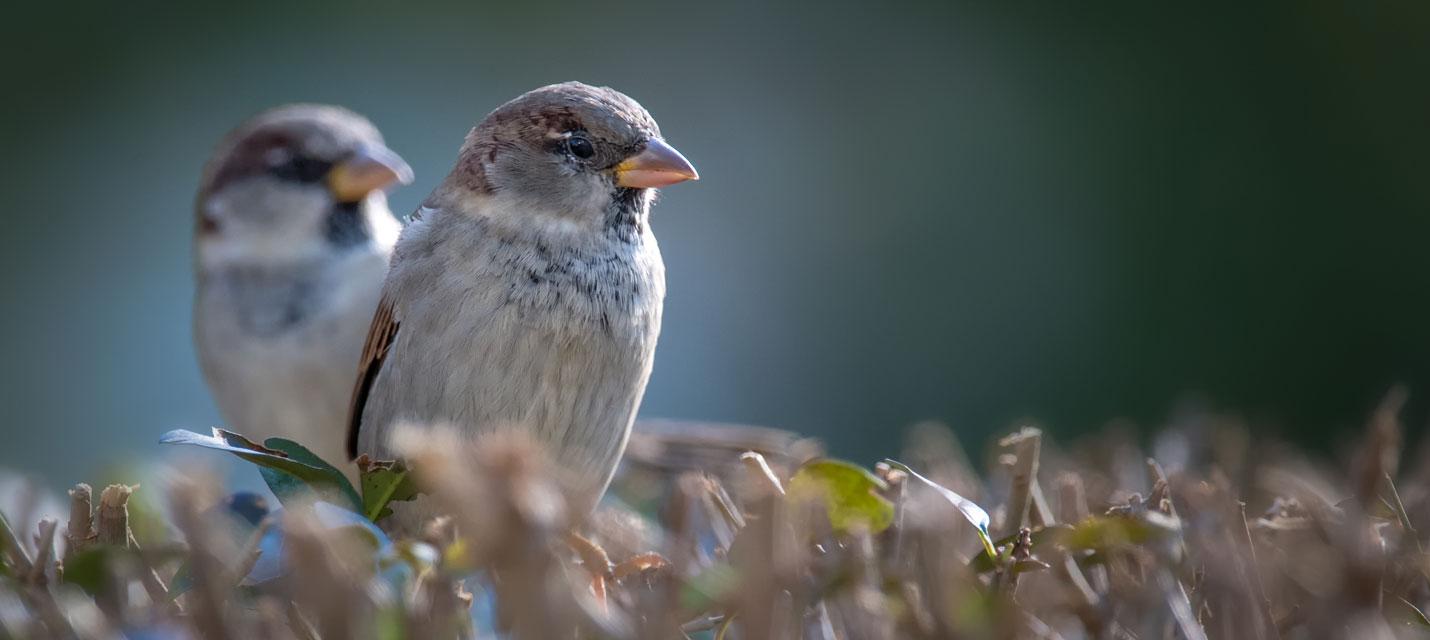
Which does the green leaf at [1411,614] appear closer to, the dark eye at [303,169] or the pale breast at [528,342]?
the pale breast at [528,342]

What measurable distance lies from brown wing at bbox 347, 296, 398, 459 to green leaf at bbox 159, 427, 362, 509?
0.39 meters

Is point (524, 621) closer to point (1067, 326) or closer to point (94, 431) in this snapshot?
point (1067, 326)

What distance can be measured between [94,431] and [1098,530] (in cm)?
344

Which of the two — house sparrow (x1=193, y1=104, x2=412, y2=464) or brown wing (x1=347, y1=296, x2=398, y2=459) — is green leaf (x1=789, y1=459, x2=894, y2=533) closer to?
brown wing (x1=347, y1=296, x2=398, y2=459)

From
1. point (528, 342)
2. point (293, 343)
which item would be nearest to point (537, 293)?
point (528, 342)

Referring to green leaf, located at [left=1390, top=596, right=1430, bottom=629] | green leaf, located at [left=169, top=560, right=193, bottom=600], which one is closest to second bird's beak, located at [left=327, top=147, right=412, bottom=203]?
green leaf, located at [left=169, top=560, right=193, bottom=600]

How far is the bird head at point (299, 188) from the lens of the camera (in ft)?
6.03

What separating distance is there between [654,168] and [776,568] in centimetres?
74

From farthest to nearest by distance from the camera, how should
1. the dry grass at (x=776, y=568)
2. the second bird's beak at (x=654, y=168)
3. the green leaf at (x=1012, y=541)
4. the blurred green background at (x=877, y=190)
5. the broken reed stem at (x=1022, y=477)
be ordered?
the blurred green background at (x=877, y=190) → the second bird's beak at (x=654, y=168) → the broken reed stem at (x=1022, y=477) → the green leaf at (x=1012, y=541) → the dry grass at (x=776, y=568)

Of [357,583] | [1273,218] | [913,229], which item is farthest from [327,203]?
[913,229]

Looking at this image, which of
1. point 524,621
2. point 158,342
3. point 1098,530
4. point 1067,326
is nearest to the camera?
point 524,621

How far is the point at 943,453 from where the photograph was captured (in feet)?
4.67

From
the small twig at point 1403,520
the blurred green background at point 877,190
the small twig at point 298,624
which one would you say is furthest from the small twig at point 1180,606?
the blurred green background at point 877,190

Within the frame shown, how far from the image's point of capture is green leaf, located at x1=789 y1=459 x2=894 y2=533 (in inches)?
34.8
